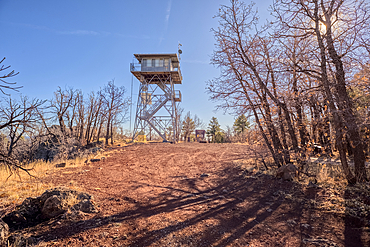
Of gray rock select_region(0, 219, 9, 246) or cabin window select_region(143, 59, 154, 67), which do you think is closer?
gray rock select_region(0, 219, 9, 246)

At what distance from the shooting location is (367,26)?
543 centimetres

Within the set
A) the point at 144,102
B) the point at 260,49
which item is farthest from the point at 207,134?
the point at 260,49

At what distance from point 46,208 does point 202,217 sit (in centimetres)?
322

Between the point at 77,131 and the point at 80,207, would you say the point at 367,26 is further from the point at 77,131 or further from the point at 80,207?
the point at 77,131

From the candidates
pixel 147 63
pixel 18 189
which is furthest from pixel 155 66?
pixel 18 189

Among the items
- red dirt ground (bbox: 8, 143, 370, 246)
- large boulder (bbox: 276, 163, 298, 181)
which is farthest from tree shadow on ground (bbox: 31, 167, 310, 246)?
large boulder (bbox: 276, 163, 298, 181)

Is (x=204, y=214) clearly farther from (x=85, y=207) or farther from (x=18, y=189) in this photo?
(x=18, y=189)

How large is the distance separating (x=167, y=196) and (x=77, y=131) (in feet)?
45.7

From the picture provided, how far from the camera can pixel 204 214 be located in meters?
4.48

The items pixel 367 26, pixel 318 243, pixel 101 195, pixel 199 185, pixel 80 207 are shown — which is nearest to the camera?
pixel 318 243

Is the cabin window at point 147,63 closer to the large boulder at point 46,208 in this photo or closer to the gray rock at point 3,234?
the large boulder at point 46,208

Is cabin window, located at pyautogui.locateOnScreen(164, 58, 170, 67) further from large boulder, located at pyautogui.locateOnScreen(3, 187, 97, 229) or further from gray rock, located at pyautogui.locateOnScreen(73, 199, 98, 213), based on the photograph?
gray rock, located at pyautogui.locateOnScreen(73, 199, 98, 213)

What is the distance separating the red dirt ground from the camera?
336 cm

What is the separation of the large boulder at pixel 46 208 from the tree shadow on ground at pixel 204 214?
0.53m
